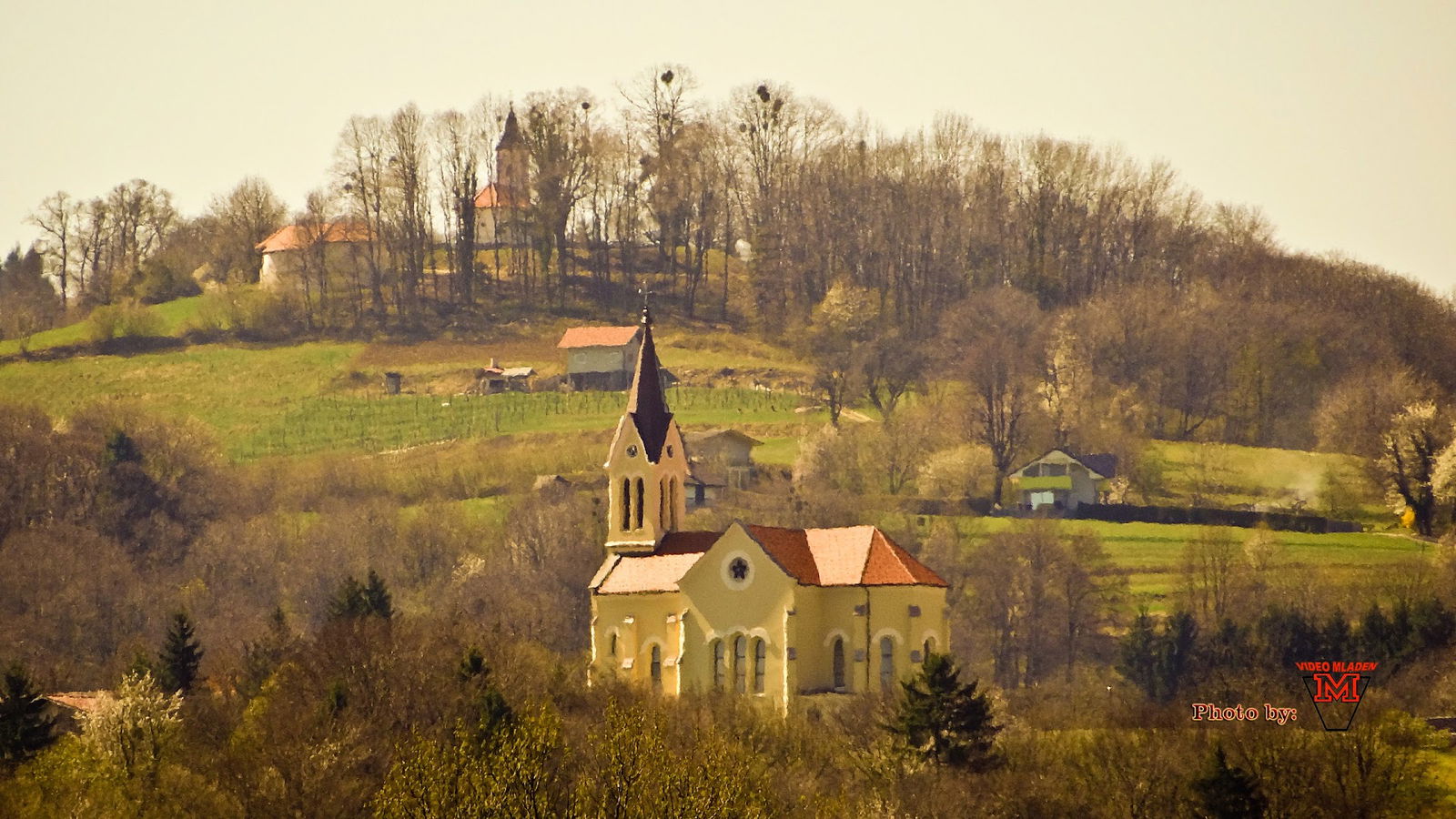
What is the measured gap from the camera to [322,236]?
16850 centimetres

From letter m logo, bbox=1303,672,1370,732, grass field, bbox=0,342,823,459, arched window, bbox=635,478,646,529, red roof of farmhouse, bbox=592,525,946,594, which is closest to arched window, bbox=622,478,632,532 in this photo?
arched window, bbox=635,478,646,529

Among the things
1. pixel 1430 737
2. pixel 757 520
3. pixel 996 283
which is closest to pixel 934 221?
pixel 996 283

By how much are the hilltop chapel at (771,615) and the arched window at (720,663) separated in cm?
3

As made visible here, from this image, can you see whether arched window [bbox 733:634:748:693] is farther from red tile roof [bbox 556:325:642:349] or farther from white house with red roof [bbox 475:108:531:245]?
white house with red roof [bbox 475:108:531:245]

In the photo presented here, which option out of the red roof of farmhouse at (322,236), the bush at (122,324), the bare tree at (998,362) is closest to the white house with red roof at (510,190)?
the red roof of farmhouse at (322,236)

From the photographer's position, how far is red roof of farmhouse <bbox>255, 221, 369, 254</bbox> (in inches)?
6649

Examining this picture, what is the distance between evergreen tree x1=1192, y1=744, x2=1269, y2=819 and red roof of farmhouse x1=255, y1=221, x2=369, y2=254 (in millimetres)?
105117

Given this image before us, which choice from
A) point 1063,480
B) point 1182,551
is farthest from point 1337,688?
point 1063,480

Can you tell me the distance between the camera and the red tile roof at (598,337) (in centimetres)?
→ 15212

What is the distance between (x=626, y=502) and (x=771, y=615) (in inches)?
Result: 310

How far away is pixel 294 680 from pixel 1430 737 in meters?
33.5

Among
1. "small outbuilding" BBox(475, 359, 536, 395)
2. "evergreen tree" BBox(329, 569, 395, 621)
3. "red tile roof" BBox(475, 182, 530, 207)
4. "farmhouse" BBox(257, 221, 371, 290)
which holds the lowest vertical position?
"evergreen tree" BBox(329, 569, 395, 621)

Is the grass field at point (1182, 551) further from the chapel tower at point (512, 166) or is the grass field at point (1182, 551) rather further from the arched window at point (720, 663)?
the chapel tower at point (512, 166)

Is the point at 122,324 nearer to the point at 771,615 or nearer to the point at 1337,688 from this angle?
the point at 771,615
